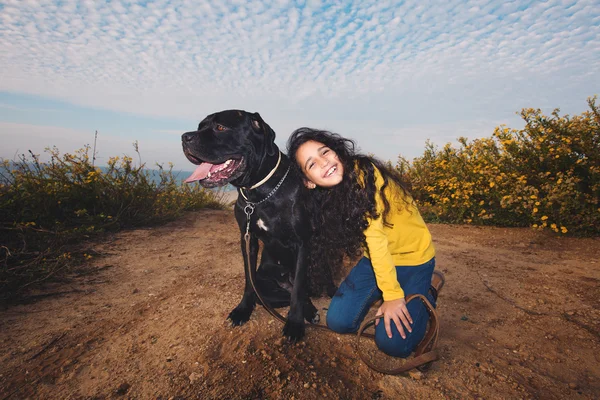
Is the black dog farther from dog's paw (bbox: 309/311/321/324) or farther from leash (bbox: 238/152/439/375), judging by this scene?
dog's paw (bbox: 309/311/321/324)

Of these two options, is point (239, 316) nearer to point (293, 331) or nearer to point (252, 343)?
point (252, 343)

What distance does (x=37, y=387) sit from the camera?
5.12ft

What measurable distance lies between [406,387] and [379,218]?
0.90 meters

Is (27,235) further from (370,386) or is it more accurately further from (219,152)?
(370,386)

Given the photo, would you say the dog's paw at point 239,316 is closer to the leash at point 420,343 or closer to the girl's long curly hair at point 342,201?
the leash at point 420,343

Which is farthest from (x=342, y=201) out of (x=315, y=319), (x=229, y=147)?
(x=315, y=319)

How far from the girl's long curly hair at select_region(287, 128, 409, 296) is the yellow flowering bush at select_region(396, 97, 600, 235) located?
3.23m

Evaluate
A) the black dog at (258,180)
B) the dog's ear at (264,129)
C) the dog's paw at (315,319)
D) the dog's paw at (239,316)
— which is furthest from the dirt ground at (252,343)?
the dog's ear at (264,129)

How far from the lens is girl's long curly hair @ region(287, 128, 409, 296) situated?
1933 millimetres

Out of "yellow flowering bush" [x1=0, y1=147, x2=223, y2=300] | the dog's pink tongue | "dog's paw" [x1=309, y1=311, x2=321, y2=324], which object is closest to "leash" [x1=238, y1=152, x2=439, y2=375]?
"dog's paw" [x1=309, y1=311, x2=321, y2=324]

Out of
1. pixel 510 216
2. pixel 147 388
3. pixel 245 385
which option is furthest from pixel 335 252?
pixel 510 216

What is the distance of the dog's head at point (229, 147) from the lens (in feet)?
6.89

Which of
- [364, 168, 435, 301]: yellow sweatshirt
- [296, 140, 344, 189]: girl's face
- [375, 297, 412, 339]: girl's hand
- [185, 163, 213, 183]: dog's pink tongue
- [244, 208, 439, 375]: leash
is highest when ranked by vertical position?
[296, 140, 344, 189]: girl's face

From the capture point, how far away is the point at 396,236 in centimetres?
209
